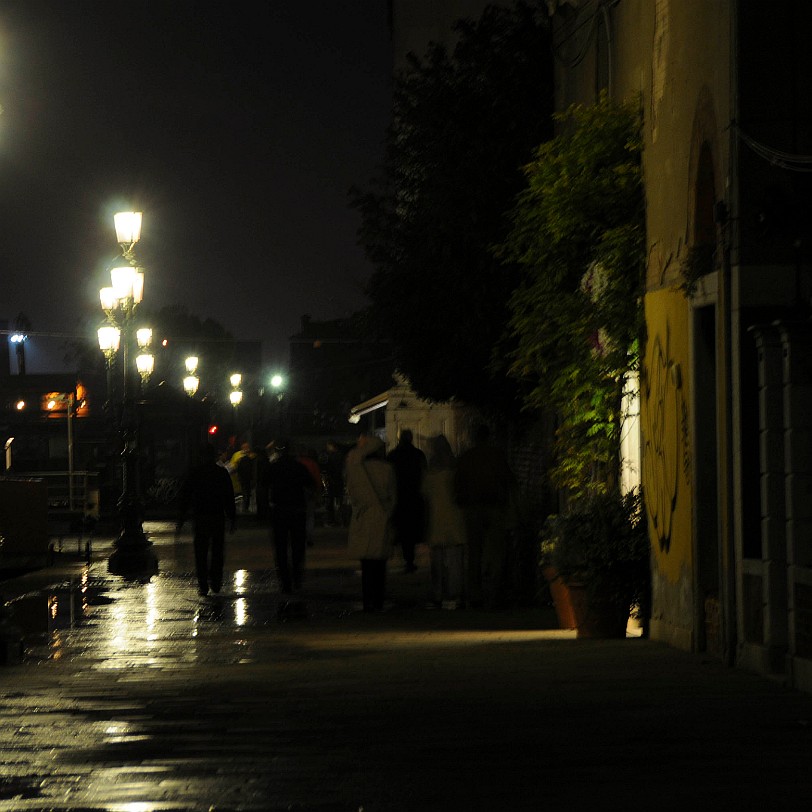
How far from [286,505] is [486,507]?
280 cm

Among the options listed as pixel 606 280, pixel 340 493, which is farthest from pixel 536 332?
pixel 340 493

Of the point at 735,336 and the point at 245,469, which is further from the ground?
the point at 735,336

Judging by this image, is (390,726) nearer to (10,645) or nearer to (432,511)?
(10,645)

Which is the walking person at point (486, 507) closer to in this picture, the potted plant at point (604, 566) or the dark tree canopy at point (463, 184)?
the potted plant at point (604, 566)

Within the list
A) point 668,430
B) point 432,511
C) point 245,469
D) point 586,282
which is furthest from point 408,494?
point 245,469

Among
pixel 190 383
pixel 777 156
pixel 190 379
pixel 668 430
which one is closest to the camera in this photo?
pixel 777 156

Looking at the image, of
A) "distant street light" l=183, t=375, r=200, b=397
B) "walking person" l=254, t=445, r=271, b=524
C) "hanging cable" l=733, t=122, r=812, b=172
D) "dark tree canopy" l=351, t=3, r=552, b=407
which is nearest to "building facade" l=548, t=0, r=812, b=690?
"hanging cable" l=733, t=122, r=812, b=172

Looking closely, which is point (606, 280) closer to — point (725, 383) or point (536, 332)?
point (536, 332)

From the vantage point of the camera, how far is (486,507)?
58.5 feet

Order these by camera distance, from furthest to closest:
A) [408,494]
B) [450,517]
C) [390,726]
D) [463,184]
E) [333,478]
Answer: [333,478], [463,184], [408,494], [450,517], [390,726]

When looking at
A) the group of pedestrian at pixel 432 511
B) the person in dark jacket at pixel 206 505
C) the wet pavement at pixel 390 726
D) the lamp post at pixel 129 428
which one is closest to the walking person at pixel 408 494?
the group of pedestrian at pixel 432 511

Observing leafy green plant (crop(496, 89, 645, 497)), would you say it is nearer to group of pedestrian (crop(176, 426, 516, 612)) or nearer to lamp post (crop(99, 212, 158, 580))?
group of pedestrian (crop(176, 426, 516, 612))

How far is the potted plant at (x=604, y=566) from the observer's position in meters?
13.9

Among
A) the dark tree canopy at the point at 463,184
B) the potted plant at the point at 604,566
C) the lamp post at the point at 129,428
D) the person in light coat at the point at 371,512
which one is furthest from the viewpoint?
the dark tree canopy at the point at 463,184
